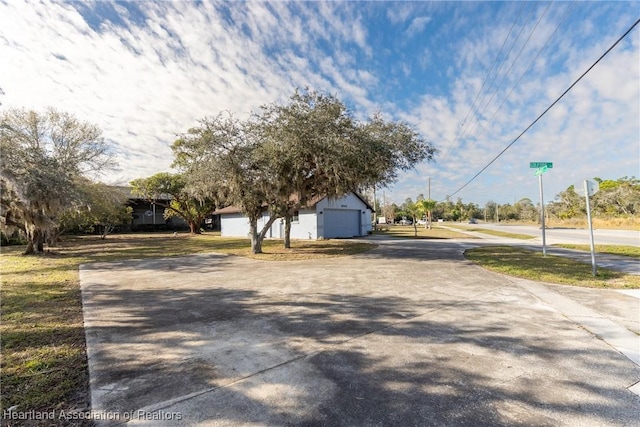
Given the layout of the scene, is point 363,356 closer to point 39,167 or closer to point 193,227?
point 39,167

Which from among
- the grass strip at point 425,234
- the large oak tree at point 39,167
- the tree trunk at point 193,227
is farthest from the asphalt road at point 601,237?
the tree trunk at point 193,227

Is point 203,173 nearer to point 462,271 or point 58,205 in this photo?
point 58,205

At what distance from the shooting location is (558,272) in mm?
8352

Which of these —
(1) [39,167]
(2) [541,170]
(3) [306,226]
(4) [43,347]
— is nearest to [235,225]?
(3) [306,226]

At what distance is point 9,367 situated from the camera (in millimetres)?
3318

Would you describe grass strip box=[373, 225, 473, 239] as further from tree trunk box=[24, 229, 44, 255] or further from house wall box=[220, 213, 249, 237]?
tree trunk box=[24, 229, 44, 255]

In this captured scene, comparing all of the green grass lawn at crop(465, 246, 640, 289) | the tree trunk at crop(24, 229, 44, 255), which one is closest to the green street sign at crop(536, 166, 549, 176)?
the green grass lawn at crop(465, 246, 640, 289)

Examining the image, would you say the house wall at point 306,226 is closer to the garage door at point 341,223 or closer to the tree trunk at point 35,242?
the garage door at point 341,223

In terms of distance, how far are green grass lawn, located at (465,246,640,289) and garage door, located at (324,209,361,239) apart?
12.3 meters

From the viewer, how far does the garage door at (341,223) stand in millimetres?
22656

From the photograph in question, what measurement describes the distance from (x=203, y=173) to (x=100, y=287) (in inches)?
245

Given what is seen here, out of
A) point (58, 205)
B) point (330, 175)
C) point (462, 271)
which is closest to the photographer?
point (462, 271)

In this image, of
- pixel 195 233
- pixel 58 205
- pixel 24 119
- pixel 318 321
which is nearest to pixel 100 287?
pixel 318 321

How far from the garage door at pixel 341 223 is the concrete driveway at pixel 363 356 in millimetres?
15672
